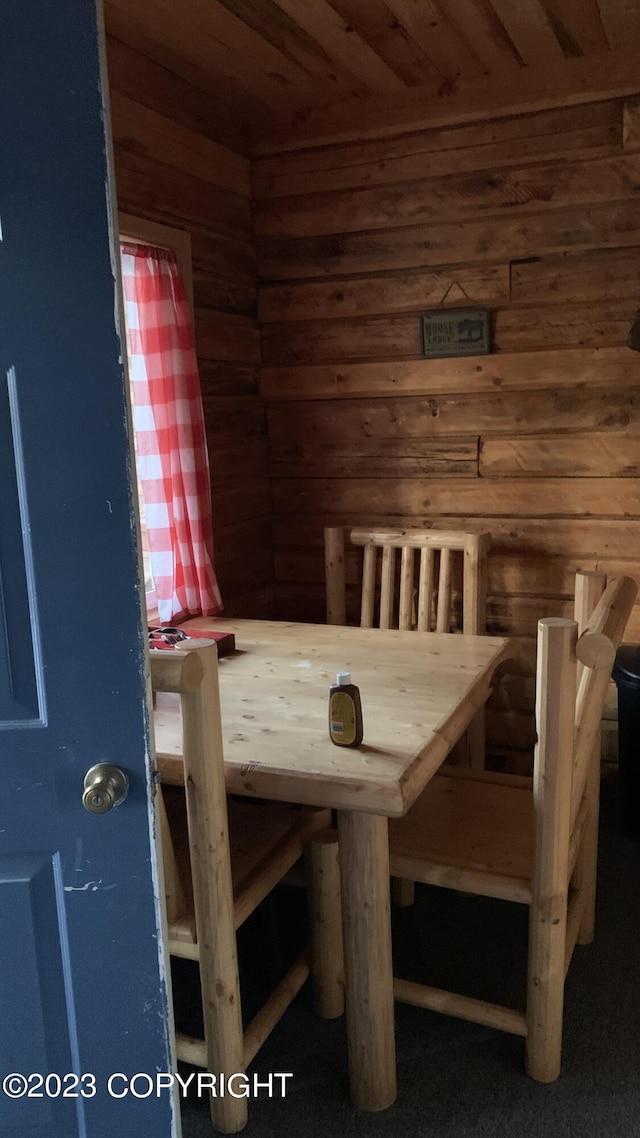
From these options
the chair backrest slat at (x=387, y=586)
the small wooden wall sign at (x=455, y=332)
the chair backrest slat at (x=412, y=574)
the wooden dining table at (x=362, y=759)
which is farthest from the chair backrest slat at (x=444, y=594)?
the small wooden wall sign at (x=455, y=332)

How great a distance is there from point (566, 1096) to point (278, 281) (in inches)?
105

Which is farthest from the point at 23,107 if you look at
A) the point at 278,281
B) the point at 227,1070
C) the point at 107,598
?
the point at 278,281

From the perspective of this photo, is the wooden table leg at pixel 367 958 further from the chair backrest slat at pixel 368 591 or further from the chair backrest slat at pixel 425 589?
the chair backrest slat at pixel 368 591

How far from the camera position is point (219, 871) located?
1576 millimetres

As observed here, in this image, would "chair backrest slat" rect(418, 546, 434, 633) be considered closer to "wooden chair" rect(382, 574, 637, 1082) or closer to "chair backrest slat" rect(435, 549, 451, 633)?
"chair backrest slat" rect(435, 549, 451, 633)

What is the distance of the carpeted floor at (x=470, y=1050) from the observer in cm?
175

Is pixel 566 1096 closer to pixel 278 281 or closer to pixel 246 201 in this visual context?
pixel 278 281

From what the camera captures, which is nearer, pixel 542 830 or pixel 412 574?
pixel 542 830

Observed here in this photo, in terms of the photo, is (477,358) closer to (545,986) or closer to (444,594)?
(444,594)

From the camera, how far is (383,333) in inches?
121

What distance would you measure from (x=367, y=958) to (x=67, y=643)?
1.00m

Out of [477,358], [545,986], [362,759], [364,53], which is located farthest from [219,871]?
[364,53]

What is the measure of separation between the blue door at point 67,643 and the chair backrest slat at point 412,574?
1.70 meters

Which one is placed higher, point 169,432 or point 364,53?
point 364,53
